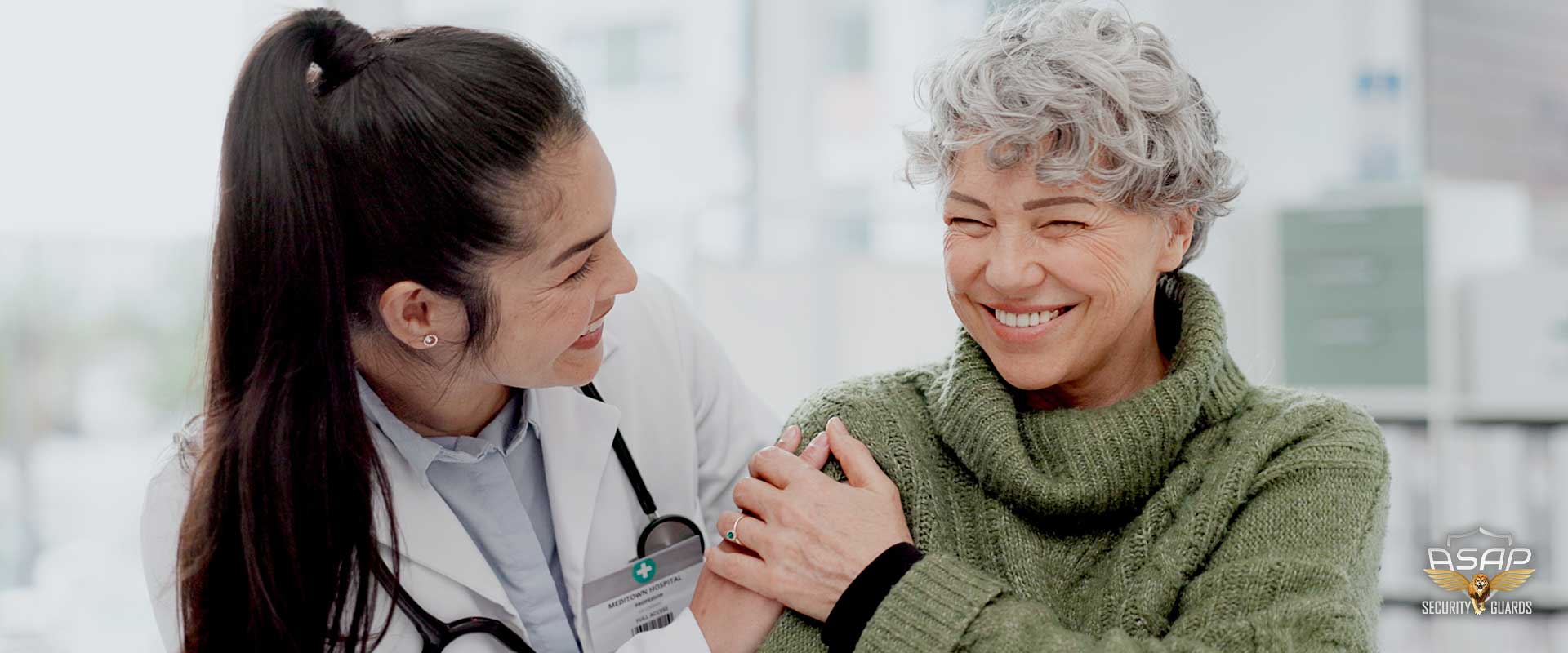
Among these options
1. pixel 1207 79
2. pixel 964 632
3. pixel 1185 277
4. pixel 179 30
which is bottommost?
pixel 964 632

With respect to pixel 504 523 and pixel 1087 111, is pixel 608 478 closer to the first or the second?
pixel 504 523

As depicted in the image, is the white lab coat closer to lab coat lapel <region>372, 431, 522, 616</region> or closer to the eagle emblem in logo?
lab coat lapel <region>372, 431, 522, 616</region>

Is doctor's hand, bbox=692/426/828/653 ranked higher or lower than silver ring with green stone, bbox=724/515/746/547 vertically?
lower

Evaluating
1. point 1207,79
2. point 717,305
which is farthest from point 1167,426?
point 1207,79

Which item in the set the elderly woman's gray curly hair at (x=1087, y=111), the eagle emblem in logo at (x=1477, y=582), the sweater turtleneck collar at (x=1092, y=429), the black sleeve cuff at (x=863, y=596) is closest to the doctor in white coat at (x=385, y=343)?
the black sleeve cuff at (x=863, y=596)

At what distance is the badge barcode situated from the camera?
1.59 meters

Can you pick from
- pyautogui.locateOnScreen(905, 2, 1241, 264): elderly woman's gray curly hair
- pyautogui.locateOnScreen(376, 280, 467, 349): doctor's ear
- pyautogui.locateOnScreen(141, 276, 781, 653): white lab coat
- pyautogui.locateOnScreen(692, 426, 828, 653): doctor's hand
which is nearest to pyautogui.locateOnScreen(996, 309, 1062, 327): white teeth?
pyautogui.locateOnScreen(905, 2, 1241, 264): elderly woman's gray curly hair

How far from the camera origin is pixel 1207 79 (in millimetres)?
3922

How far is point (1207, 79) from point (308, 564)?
3.38m

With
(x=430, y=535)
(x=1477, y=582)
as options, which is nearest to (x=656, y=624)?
(x=430, y=535)

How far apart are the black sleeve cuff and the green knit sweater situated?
0.06ft

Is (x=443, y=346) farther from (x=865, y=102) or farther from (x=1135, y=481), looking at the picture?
(x=865, y=102)

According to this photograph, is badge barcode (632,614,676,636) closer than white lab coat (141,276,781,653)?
No

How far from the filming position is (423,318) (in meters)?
1.41
